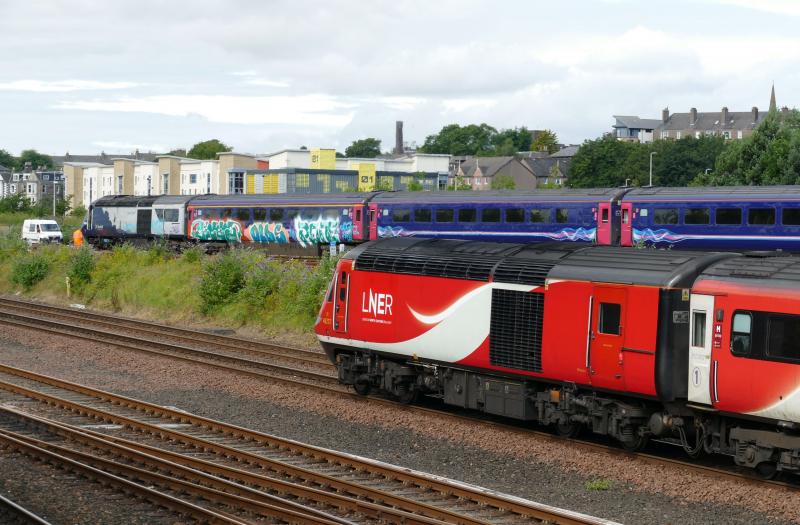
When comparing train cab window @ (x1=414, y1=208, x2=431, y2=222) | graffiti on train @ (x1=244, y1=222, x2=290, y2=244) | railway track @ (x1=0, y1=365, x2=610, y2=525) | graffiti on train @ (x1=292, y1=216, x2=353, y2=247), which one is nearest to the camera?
railway track @ (x1=0, y1=365, x2=610, y2=525)

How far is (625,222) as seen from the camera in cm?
3406

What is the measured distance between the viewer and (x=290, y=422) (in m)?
19.0

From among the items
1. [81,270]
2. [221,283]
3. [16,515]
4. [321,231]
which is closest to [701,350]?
[16,515]

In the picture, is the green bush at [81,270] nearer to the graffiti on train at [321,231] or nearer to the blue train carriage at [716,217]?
the graffiti on train at [321,231]

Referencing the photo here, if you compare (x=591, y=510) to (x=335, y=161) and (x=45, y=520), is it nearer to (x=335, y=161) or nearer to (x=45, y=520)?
(x=45, y=520)

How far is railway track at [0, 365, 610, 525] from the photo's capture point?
1281 centimetres

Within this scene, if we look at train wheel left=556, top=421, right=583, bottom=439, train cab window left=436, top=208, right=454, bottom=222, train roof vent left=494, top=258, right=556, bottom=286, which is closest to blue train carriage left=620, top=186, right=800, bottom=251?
train cab window left=436, top=208, right=454, bottom=222

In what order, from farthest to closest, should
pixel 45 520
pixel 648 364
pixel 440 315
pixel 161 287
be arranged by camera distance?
pixel 161 287 → pixel 440 315 → pixel 648 364 → pixel 45 520

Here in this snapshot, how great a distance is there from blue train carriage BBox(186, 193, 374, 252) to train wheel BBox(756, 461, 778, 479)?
2933cm

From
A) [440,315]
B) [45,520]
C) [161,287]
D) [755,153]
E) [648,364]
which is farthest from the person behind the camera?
[755,153]

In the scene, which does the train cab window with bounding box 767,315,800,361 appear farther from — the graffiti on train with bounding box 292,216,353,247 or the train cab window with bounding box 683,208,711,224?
the graffiti on train with bounding box 292,216,353,247

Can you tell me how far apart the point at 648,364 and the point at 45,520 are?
8.87 metres

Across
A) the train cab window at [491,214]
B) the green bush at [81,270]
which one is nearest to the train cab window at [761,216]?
the train cab window at [491,214]

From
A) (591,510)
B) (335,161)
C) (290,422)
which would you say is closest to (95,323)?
(290,422)
